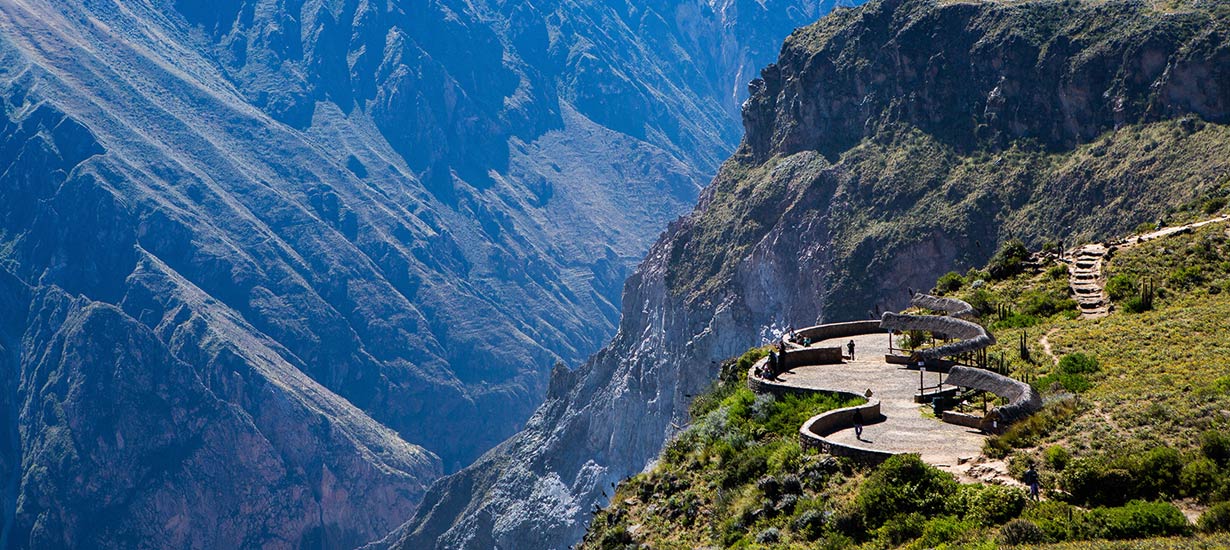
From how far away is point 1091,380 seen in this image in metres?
40.6

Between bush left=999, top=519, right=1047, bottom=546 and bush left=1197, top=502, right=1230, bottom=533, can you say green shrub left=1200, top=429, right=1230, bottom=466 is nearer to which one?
bush left=1197, top=502, right=1230, bottom=533

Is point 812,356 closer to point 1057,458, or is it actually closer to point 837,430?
point 837,430

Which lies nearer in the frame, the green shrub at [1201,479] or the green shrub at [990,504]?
the green shrub at [1201,479]

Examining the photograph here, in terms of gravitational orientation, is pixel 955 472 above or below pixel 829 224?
below

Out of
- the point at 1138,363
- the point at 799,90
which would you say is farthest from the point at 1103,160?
the point at 1138,363

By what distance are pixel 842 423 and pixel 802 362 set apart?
10.4 m

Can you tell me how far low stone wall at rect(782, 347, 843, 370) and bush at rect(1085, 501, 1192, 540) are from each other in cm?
2034

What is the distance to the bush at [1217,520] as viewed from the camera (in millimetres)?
29297

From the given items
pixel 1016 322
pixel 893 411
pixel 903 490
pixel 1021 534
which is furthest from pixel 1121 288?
pixel 1021 534

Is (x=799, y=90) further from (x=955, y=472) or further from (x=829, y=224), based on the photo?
(x=955, y=472)

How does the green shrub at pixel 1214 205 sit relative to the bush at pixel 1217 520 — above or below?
above

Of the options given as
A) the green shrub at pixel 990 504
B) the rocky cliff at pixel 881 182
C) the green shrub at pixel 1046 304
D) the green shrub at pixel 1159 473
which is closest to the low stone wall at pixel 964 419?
the green shrub at pixel 990 504

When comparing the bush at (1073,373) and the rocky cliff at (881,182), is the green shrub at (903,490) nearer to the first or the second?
the bush at (1073,373)

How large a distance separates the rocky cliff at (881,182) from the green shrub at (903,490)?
73271 millimetres
